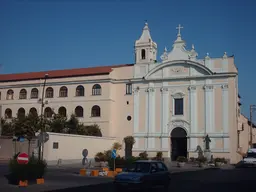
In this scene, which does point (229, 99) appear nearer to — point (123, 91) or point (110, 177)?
point (123, 91)

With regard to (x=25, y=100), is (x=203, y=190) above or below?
below

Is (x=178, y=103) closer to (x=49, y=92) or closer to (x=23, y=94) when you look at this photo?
(x=49, y=92)

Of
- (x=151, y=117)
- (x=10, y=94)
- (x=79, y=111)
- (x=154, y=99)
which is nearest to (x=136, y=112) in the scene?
(x=151, y=117)

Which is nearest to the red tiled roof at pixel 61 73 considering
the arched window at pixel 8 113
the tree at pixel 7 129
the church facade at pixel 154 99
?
the church facade at pixel 154 99

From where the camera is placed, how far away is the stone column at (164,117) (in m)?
50.6

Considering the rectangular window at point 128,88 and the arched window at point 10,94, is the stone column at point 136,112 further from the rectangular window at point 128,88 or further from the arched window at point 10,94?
the arched window at point 10,94

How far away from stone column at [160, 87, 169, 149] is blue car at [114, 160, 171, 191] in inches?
1234

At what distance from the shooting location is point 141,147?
170 feet

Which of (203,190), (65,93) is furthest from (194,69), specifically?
(203,190)

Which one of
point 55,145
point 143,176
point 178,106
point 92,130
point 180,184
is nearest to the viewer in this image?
point 143,176

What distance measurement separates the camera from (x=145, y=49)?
54562 millimetres

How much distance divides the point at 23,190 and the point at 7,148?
84.7 ft

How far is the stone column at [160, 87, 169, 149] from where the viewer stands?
50.6 m

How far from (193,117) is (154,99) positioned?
6.11 m
